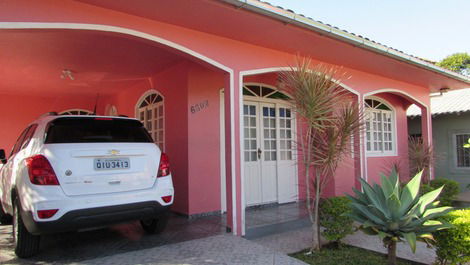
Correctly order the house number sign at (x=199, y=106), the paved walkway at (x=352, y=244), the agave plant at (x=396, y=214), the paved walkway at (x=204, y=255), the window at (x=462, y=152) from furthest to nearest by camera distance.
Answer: the window at (x=462, y=152)
the house number sign at (x=199, y=106)
the paved walkway at (x=352, y=244)
the paved walkway at (x=204, y=255)
the agave plant at (x=396, y=214)

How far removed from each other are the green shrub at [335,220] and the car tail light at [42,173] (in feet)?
11.5

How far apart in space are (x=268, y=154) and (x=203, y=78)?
2.40 metres

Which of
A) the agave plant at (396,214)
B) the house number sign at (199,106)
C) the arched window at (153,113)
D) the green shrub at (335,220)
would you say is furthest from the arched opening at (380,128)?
the arched window at (153,113)

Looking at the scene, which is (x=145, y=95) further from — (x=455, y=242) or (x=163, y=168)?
(x=455, y=242)

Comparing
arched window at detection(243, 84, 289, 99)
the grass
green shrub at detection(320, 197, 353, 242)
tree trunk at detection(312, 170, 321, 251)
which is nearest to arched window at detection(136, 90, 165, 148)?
arched window at detection(243, 84, 289, 99)

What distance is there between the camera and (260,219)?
237 inches

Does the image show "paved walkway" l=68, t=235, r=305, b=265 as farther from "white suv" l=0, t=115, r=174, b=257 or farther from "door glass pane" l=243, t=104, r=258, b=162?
"door glass pane" l=243, t=104, r=258, b=162

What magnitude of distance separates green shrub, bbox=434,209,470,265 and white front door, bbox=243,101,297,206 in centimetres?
391

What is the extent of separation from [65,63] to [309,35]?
15.6 ft

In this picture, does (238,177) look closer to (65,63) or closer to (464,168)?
(65,63)

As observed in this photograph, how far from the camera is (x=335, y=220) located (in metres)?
4.59

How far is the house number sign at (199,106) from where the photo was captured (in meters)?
6.18

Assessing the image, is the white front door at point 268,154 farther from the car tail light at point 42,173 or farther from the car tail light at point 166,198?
the car tail light at point 42,173

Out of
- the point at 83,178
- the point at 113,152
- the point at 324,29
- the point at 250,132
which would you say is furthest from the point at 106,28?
the point at 250,132
